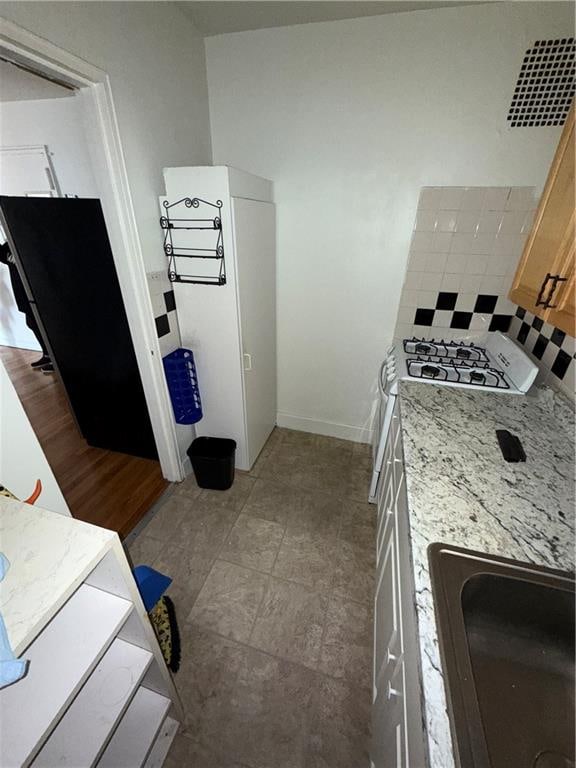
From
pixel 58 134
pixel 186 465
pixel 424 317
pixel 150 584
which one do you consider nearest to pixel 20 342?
pixel 58 134

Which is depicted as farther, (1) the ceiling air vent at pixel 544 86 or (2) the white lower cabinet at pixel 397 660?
(1) the ceiling air vent at pixel 544 86

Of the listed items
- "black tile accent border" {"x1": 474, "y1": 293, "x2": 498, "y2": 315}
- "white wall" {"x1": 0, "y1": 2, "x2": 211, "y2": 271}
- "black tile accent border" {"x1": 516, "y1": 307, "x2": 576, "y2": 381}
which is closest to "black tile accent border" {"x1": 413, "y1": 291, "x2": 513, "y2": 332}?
"black tile accent border" {"x1": 474, "y1": 293, "x2": 498, "y2": 315}

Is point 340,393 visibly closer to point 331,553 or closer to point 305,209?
point 331,553

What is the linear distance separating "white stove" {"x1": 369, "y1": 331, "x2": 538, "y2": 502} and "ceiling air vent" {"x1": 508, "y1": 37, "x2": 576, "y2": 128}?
1.05m

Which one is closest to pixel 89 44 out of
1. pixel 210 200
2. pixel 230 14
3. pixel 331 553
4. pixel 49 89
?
pixel 210 200

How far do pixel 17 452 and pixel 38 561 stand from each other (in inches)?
16.8

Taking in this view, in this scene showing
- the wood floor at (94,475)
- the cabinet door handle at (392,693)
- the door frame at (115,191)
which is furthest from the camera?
the wood floor at (94,475)

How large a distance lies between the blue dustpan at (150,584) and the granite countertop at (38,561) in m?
0.81

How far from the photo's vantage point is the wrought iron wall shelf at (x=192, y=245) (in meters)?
1.59

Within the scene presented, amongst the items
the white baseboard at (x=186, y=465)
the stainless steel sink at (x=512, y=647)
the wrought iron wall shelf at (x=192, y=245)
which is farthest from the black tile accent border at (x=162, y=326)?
the stainless steel sink at (x=512, y=647)

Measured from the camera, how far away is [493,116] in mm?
1570

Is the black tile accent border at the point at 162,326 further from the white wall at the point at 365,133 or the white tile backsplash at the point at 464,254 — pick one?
the white tile backsplash at the point at 464,254

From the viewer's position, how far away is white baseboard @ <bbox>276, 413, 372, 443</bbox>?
258 centimetres

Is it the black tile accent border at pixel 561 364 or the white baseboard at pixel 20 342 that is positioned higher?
the black tile accent border at pixel 561 364
